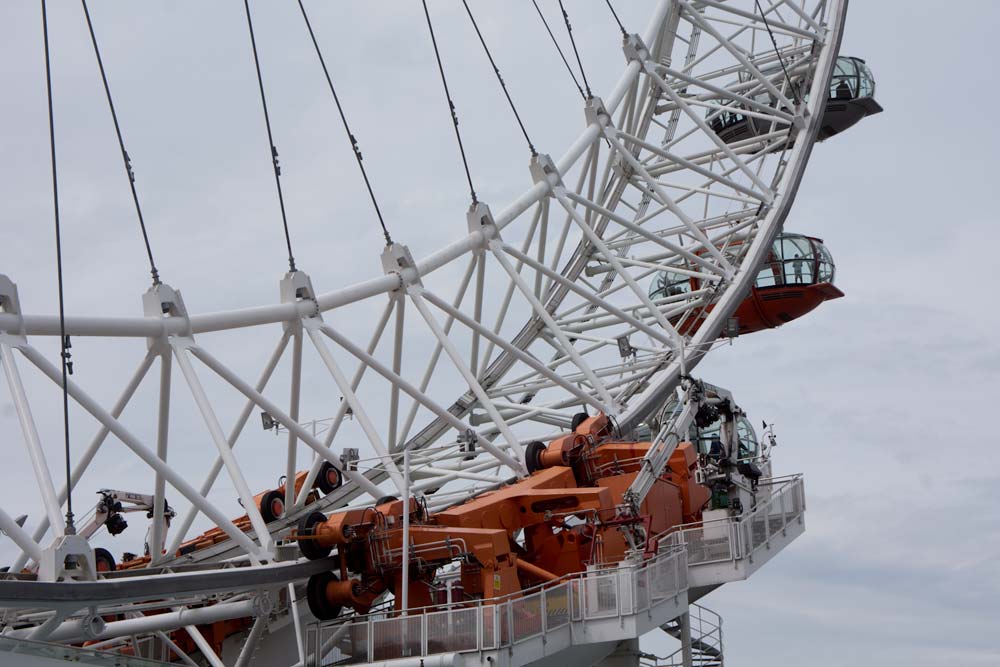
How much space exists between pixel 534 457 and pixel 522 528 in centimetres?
291

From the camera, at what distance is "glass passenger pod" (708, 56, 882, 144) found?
60.9 metres

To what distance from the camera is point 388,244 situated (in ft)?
134

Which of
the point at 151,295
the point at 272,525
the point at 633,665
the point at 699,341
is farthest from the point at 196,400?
the point at 699,341

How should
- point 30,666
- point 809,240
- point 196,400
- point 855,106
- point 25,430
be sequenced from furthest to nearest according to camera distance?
point 855,106 < point 809,240 < point 196,400 < point 25,430 < point 30,666

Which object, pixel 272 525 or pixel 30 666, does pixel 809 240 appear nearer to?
pixel 272 525

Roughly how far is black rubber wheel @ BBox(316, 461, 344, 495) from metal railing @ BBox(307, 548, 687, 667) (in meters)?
8.43

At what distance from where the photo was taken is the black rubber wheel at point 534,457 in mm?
38781

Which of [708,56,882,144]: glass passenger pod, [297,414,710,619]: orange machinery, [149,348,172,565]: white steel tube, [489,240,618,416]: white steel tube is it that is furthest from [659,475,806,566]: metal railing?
[708,56,882,144]: glass passenger pod

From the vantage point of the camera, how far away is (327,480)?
41.1 metres

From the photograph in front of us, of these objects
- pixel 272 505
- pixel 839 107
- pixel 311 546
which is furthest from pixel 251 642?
pixel 839 107

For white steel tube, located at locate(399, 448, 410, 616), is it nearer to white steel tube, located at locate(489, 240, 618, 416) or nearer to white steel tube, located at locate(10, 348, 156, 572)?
white steel tube, located at locate(10, 348, 156, 572)

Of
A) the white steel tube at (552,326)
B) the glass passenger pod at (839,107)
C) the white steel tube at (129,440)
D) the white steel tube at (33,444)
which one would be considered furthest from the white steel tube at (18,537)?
the glass passenger pod at (839,107)

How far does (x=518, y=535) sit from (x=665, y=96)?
85.6ft

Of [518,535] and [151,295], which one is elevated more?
[151,295]
